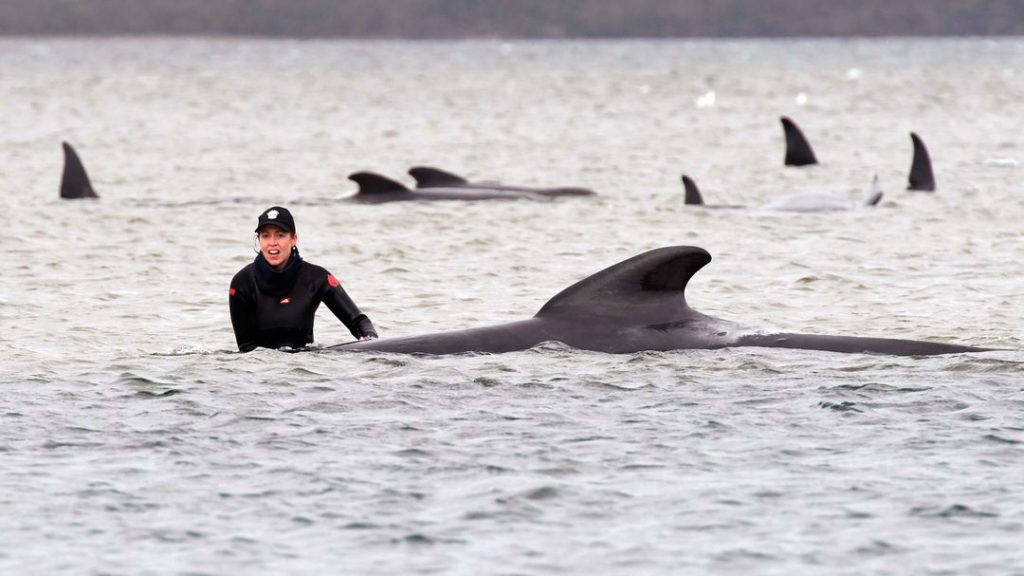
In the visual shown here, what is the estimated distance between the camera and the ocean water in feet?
32.9

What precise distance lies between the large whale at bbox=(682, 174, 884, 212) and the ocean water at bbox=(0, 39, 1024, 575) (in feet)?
1.70

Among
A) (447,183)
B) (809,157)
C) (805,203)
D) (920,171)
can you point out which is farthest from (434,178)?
(809,157)

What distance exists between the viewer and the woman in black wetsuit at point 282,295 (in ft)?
48.6

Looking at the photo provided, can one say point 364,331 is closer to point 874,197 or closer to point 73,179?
point 874,197

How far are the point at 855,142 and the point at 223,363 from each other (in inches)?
1472

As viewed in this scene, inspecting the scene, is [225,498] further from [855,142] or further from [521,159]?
[855,142]

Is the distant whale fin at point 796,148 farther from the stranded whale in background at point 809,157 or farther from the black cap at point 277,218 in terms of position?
the black cap at point 277,218

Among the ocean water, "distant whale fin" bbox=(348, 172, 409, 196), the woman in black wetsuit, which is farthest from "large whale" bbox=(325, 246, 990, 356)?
"distant whale fin" bbox=(348, 172, 409, 196)

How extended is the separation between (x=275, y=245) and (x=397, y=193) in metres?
15.8

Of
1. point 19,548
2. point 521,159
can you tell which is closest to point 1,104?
point 521,159

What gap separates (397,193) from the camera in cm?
3044

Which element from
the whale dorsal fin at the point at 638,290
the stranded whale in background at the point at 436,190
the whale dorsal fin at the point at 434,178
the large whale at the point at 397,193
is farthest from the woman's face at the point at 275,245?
the whale dorsal fin at the point at 434,178

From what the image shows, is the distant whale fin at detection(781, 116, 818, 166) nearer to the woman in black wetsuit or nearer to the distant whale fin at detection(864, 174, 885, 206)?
the distant whale fin at detection(864, 174, 885, 206)

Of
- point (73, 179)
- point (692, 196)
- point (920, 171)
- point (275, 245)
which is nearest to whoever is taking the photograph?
point (275, 245)
